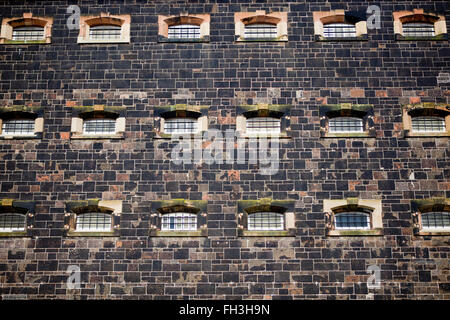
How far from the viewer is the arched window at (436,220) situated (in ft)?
50.6

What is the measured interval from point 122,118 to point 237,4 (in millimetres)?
5736

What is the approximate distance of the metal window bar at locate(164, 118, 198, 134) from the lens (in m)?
16.3

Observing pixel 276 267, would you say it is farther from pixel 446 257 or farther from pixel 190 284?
pixel 446 257

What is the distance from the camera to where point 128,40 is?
666 inches

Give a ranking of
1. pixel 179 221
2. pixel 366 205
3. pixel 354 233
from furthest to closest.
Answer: pixel 179 221, pixel 366 205, pixel 354 233

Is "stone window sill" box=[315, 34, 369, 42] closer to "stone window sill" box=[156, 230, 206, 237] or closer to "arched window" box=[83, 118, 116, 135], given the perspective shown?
"arched window" box=[83, 118, 116, 135]

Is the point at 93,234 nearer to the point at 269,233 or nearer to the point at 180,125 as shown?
the point at 180,125

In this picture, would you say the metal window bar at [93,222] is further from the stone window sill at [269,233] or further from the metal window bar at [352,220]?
the metal window bar at [352,220]

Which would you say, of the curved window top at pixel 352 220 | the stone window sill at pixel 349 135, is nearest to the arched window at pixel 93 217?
the curved window top at pixel 352 220

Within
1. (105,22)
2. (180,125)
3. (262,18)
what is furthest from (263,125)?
(105,22)

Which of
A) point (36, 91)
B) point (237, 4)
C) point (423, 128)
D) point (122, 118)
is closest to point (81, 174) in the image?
point (122, 118)

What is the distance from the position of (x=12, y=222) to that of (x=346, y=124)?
37.5 ft

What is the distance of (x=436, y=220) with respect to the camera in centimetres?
1549

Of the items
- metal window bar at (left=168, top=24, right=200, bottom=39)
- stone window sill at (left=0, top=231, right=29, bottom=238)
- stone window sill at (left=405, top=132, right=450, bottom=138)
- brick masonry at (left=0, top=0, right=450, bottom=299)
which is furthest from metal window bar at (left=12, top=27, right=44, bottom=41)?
stone window sill at (left=405, top=132, right=450, bottom=138)
